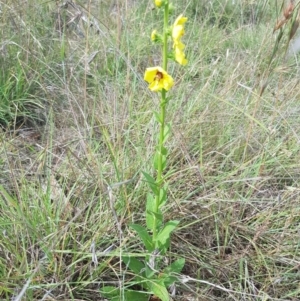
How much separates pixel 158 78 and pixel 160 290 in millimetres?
512

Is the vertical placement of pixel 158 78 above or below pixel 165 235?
above

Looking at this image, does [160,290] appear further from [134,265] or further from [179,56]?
[179,56]

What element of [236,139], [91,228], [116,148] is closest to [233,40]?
[236,139]

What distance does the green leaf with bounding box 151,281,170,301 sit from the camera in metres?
1.05

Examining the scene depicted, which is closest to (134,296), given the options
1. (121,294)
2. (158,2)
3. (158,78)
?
(121,294)

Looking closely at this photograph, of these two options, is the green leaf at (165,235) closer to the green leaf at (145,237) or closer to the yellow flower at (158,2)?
the green leaf at (145,237)

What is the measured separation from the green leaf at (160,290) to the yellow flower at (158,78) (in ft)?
1.57

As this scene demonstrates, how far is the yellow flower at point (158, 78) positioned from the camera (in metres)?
0.93

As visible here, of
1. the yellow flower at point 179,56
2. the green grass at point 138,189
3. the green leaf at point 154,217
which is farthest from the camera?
the green grass at point 138,189

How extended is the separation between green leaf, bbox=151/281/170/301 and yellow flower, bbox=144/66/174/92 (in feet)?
1.57

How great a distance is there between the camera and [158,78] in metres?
0.96

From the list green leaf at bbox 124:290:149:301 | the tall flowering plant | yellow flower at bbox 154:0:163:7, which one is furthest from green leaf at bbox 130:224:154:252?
yellow flower at bbox 154:0:163:7

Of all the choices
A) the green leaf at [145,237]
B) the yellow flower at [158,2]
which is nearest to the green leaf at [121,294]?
the green leaf at [145,237]

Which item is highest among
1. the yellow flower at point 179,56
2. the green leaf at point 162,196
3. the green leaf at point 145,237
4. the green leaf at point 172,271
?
the yellow flower at point 179,56
